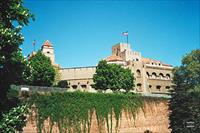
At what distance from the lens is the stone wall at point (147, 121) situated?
38884 millimetres

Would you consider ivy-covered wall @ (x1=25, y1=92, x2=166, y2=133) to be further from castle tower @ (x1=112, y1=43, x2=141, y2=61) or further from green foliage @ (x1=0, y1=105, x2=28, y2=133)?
castle tower @ (x1=112, y1=43, x2=141, y2=61)

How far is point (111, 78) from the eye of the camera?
57.0m

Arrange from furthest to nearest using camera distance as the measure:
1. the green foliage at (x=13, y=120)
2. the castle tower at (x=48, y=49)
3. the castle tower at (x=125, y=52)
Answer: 1. the castle tower at (x=125, y=52)
2. the castle tower at (x=48, y=49)
3. the green foliage at (x=13, y=120)

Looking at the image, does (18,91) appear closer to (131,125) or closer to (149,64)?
(131,125)

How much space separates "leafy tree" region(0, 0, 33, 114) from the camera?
1862 centimetres

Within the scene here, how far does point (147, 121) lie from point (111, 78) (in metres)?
16.5

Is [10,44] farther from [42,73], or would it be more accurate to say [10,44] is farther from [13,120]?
[42,73]

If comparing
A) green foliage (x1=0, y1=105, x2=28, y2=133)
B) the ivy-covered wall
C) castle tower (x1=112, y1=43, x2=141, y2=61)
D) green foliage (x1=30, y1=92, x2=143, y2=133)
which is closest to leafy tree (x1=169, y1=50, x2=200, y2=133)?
the ivy-covered wall

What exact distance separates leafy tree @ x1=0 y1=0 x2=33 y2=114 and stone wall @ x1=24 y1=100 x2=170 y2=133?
1829 cm

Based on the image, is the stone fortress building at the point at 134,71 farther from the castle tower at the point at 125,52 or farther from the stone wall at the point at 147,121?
the stone wall at the point at 147,121

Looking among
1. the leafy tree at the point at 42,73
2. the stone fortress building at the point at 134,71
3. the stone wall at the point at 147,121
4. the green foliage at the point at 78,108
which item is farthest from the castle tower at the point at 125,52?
the green foliage at the point at 78,108

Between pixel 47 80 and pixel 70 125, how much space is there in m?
20.3

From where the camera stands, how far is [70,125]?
34438 mm

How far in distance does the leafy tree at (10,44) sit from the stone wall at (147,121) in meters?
18.3
